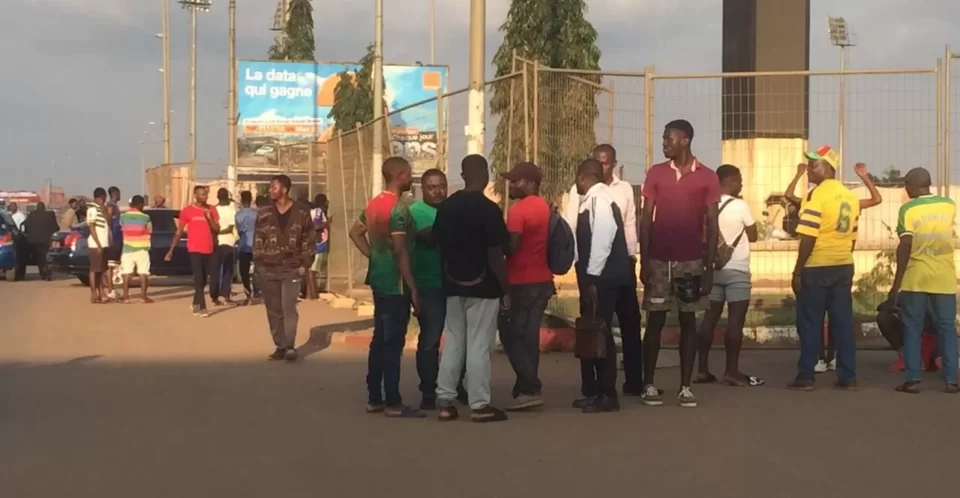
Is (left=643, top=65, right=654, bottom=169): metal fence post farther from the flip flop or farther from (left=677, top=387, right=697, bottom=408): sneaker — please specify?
(left=677, top=387, right=697, bottom=408): sneaker

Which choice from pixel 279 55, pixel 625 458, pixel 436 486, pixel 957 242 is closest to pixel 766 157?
pixel 957 242

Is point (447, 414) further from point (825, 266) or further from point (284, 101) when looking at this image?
point (284, 101)

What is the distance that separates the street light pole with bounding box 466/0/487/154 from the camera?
11469mm

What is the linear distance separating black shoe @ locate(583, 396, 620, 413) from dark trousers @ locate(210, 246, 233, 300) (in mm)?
9276

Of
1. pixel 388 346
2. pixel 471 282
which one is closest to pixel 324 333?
pixel 388 346

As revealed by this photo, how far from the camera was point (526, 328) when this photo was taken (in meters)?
8.39

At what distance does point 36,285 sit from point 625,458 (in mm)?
19548

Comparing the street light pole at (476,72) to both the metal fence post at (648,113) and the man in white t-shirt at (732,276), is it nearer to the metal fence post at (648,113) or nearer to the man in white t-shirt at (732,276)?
the metal fence post at (648,113)

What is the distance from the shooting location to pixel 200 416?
8.19 metres

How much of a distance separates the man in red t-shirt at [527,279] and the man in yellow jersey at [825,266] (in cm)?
228

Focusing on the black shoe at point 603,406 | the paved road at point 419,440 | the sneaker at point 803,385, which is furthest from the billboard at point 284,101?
the black shoe at point 603,406

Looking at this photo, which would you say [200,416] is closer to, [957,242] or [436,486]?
[436,486]

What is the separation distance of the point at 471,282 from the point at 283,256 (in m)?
3.71

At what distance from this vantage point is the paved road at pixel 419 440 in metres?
6.16
